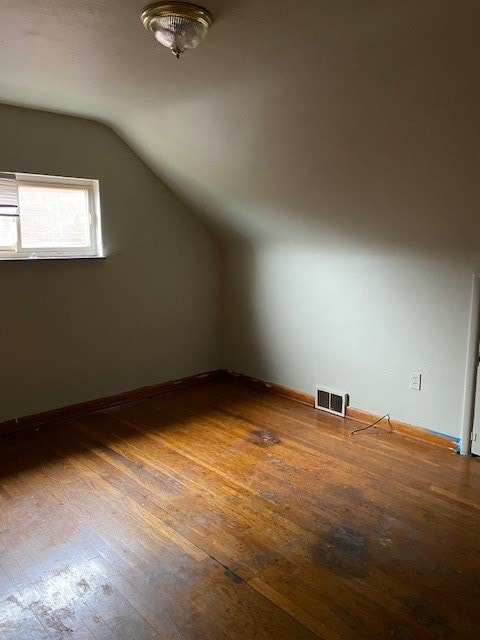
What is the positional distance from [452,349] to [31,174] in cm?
304

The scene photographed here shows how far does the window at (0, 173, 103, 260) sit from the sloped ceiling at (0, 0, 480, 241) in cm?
52

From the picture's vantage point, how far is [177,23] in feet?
6.34

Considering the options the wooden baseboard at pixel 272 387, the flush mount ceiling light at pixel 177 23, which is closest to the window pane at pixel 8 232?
the flush mount ceiling light at pixel 177 23

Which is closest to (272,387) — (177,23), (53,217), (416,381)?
(416,381)

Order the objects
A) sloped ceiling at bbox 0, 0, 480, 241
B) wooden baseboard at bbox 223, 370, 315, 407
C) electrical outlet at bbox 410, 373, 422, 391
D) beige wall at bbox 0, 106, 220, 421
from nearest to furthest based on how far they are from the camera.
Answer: sloped ceiling at bbox 0, 0, 480, 241 < electrical outlet at bbox 410, 373, 422, 391 < beige wall at bbox 0, 106, 220, 421 < wooden baseboard at bbox 223, 370, 315, 407

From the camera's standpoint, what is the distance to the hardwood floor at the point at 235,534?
1.80 metres

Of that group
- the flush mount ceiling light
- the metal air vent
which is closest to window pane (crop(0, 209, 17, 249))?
the flush mount ceiling light

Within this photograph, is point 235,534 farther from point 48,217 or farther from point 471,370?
point 48,217

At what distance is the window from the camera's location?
3398mm

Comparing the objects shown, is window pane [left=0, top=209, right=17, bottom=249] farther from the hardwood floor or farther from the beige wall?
the hardwood floor

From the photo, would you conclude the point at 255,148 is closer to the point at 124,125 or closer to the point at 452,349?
the point at 124,125

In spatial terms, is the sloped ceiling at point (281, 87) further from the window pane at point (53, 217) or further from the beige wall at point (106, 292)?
the window pane at point (53, 217)

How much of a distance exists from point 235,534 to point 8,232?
2.51 metres

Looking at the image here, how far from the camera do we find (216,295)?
468cm
